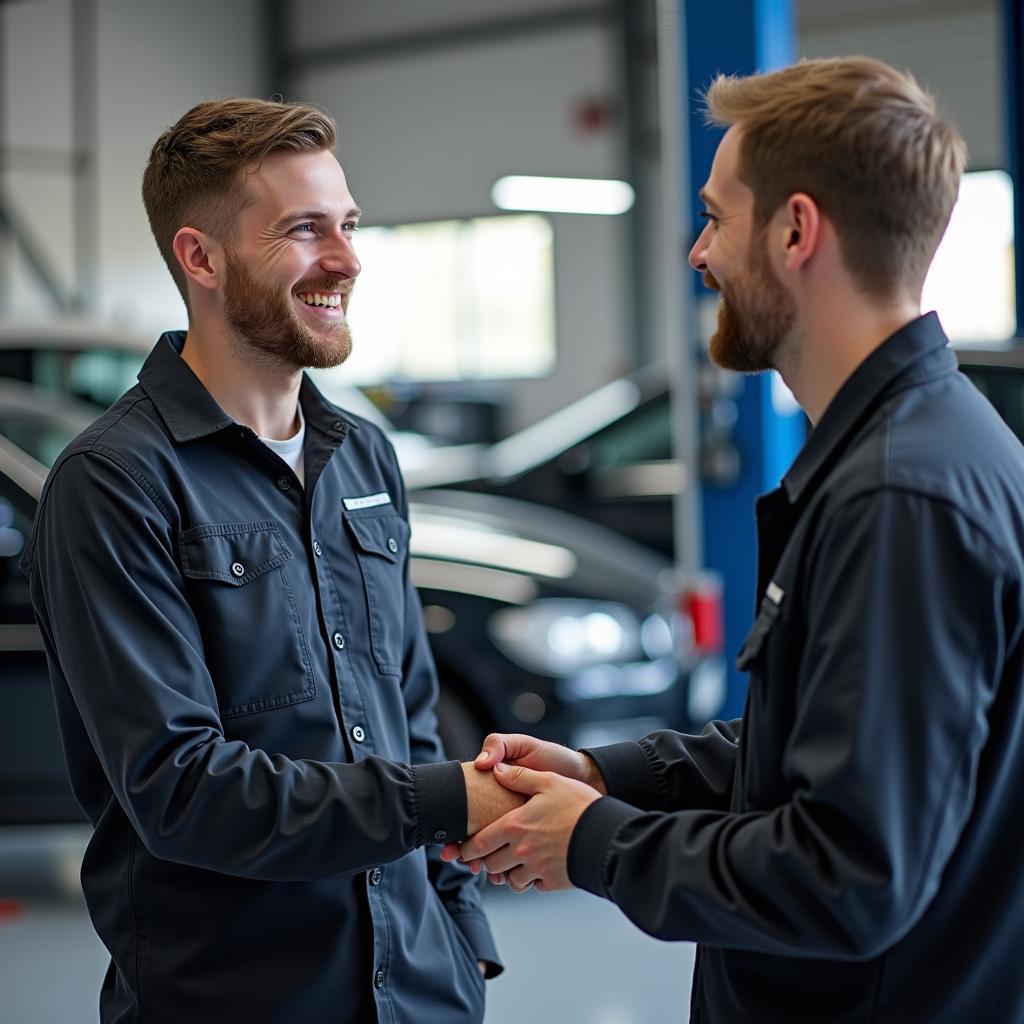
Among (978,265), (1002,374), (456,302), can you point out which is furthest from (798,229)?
(456,302)

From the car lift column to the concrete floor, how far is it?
0.92 metres

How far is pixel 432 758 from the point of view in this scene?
194 cm

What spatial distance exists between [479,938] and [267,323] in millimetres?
886

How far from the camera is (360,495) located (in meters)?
1.88

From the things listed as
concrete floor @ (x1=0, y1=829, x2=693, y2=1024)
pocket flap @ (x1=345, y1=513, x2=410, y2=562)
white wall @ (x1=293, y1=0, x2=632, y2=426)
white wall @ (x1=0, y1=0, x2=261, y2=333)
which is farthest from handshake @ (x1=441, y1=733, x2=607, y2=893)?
white wall @ (x1=0, y1=0, x2=261, y2=333)

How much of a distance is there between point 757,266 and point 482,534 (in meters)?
2.89

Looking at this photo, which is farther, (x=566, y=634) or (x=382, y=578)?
(x=566, y=634)

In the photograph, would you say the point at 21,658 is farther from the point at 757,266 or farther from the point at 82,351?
the point at 757,266

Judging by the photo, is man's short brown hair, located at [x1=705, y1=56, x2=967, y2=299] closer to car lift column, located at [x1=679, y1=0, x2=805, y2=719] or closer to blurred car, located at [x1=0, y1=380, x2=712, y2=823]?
blurred car, located at [x1=0, y1=380, x2=712, y2=823]

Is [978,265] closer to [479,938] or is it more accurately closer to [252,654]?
[479,938]

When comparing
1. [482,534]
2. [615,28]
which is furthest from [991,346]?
[615,28]

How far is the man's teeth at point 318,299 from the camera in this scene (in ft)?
5.95

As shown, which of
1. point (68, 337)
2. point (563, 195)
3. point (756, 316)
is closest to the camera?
point (756, 316)

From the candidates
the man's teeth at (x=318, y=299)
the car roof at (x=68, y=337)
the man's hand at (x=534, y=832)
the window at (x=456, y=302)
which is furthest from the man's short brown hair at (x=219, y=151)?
the window at (x=456, y=302)
